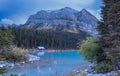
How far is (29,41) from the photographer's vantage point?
269ft

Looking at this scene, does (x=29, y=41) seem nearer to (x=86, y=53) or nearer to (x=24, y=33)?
(x=24, y=33)

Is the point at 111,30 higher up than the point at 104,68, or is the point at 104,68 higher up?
the point at 111,30

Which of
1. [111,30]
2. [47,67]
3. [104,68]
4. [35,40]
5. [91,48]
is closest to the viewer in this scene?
[104,68]

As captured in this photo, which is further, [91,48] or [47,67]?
[47,67]

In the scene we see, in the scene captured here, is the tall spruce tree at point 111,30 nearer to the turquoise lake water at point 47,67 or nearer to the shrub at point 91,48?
the shrub at point 91,48

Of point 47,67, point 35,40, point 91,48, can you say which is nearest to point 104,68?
point 91,48

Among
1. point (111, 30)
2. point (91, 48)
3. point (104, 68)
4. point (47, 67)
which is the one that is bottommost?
point (47, 67)

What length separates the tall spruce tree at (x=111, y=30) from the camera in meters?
18.6

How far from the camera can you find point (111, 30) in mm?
20562

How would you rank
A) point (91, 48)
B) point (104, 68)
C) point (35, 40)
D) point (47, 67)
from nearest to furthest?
point (104, 68), point (91, 48), point (47, 67), point (35, 40)

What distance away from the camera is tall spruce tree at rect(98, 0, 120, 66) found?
1863cm

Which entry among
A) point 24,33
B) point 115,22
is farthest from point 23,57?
point 24,33

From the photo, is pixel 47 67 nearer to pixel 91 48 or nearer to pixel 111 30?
pixel 91 48

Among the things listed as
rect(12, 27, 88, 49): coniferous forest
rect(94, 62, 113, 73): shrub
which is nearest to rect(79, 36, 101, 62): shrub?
rect(94, 62, 113, 73): shrub
